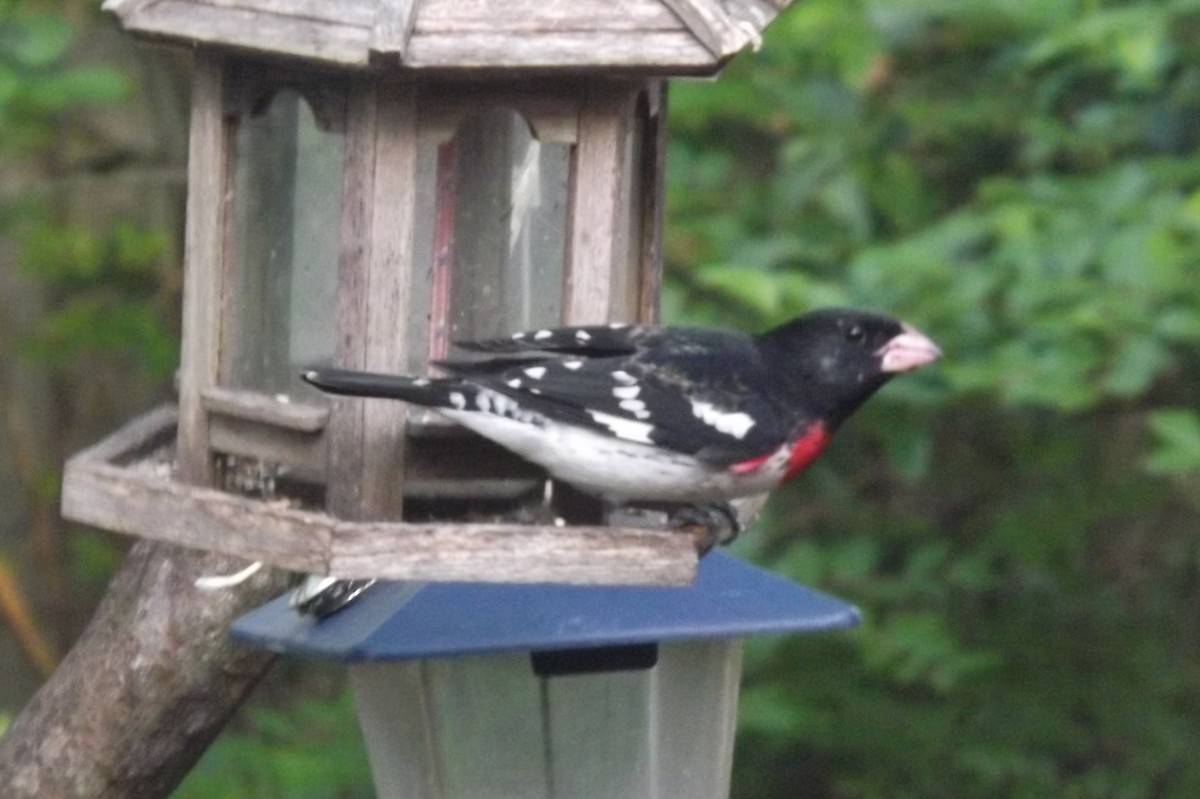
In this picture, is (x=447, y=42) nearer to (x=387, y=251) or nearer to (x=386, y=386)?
(x=387, y=251)

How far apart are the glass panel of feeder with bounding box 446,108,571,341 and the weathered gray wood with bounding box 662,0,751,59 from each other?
0.28m

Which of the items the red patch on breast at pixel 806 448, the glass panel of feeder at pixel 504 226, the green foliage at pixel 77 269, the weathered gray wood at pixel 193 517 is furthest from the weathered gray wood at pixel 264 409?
the green foliage at pixel 77 269

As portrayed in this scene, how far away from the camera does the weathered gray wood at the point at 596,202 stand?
2.29 metres

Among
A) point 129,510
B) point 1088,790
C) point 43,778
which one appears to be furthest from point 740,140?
point 129,510

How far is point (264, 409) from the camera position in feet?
7.52

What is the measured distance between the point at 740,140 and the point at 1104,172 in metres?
1.07

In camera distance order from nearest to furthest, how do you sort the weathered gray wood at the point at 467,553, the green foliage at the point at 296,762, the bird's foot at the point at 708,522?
the weathered gray wood at the point at 467,553
the bird's foot at the point at 708,522
the green foliage at the point at 296,762

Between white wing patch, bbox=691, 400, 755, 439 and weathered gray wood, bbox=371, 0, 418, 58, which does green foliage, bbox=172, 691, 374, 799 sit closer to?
white wing patch, bbox=691, 400, 755, 439

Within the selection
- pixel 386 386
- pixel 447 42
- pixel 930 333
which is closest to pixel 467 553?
pixel 386 386

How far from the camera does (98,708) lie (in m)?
3.00

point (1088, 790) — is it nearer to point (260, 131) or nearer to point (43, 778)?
point (43, 778)

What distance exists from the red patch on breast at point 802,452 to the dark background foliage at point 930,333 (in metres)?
0.86

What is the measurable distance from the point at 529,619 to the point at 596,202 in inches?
19.5

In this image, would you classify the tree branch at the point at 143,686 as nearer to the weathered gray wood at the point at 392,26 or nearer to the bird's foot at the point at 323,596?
the bird's foot at the point at 323,596
